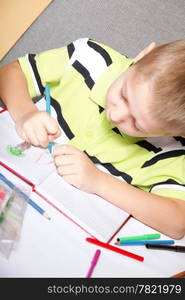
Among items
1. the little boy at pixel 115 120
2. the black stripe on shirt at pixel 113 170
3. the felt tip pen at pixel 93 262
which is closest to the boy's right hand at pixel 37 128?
the little boy at pixel 115 120

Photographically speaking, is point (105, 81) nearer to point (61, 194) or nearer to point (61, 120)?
point (61, 120)

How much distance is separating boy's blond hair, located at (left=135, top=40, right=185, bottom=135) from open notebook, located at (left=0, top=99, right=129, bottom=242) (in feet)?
0.60

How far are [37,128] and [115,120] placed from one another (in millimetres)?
142

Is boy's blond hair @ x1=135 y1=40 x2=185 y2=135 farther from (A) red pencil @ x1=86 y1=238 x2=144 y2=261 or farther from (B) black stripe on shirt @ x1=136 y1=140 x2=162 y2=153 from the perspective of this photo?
(A) red pencil @ x1=86 y1=238 x2=144 y2=261

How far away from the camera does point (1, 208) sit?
47cm

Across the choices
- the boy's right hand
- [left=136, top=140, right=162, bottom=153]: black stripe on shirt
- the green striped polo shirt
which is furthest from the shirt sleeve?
[left=136, top=140, right=162, bottom=153]: black stripe on shirt

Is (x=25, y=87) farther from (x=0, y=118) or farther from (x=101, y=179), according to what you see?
(x=101, y=179)

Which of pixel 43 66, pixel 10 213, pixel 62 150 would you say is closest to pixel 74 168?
pixel 62 150

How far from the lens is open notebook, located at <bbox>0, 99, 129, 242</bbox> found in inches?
20.0

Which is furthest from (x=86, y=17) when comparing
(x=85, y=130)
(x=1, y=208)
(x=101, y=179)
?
(x=1, y=208)

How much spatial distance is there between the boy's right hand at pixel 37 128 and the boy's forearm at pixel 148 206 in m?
0.12

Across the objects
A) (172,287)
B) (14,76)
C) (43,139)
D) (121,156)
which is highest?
(14,76)

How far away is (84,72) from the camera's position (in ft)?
2.24

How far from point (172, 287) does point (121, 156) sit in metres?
0.26
